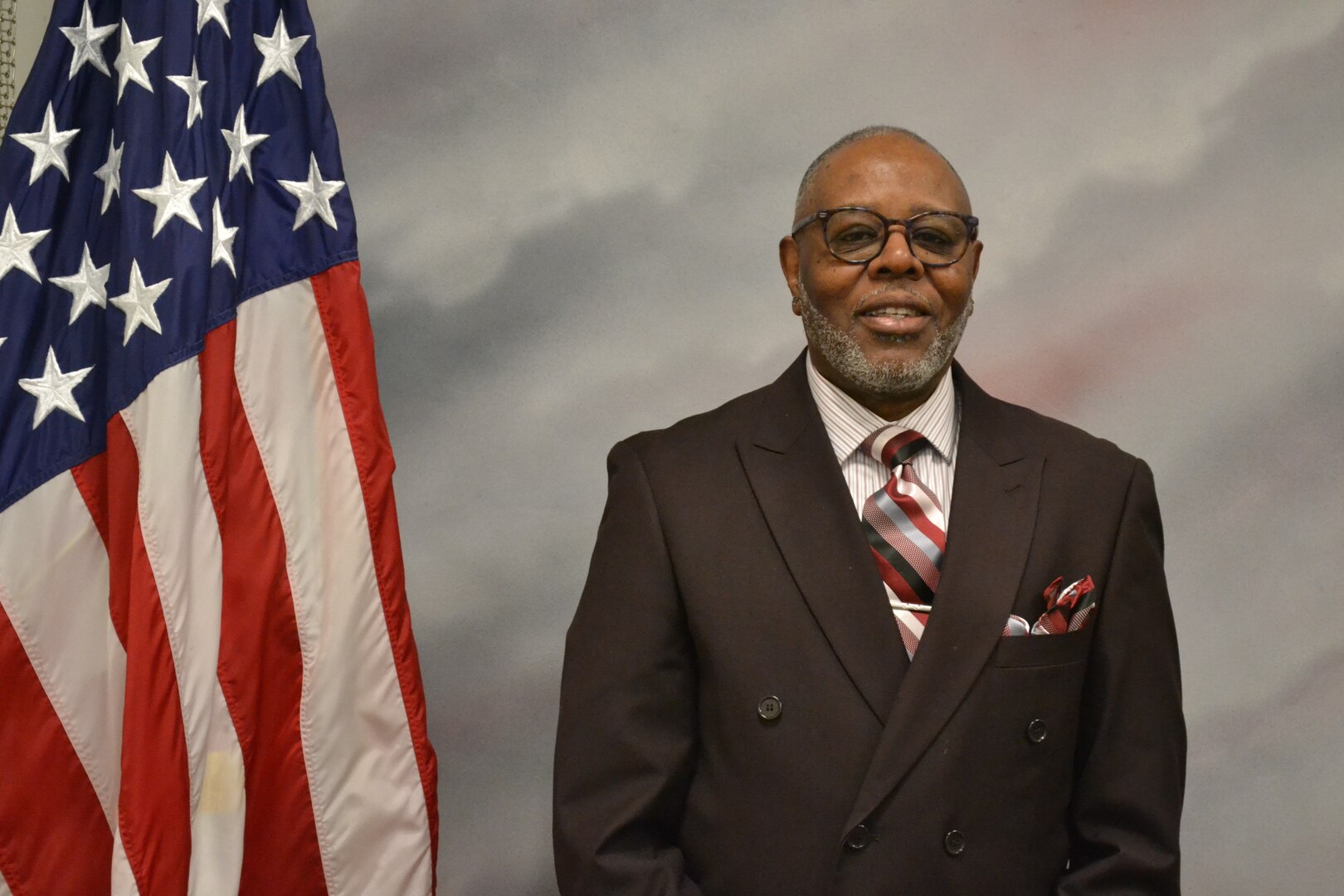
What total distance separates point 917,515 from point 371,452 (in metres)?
1.01

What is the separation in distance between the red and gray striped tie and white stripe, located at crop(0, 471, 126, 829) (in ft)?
4.32

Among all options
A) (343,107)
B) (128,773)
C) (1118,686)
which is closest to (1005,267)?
(1118,686)

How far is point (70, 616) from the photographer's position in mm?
2229

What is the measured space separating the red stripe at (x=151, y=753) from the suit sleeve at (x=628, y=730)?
27.6 inches

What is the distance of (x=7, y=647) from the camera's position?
2.17m

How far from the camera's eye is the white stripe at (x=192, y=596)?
2193 millimetres

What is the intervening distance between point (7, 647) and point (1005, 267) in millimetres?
2112

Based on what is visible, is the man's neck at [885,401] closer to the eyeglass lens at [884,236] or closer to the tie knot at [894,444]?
the tie knot at [894,444]

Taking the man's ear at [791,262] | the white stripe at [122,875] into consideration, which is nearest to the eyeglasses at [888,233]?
the man's ear at [791,262]

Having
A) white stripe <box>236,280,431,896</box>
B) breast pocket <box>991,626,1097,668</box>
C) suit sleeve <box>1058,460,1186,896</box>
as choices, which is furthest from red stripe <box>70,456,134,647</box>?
suit sleeve <box>1058,460,1186,896</box>

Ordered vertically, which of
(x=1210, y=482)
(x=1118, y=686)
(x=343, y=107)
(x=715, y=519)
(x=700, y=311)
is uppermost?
(x=343, y=107)

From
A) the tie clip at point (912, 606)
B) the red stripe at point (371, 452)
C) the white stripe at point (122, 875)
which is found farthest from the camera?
the red stripe at point (371, 452)

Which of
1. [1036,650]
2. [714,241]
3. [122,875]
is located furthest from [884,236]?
[122,875]

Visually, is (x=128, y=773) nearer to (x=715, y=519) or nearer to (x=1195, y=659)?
(x=715, y=519)
